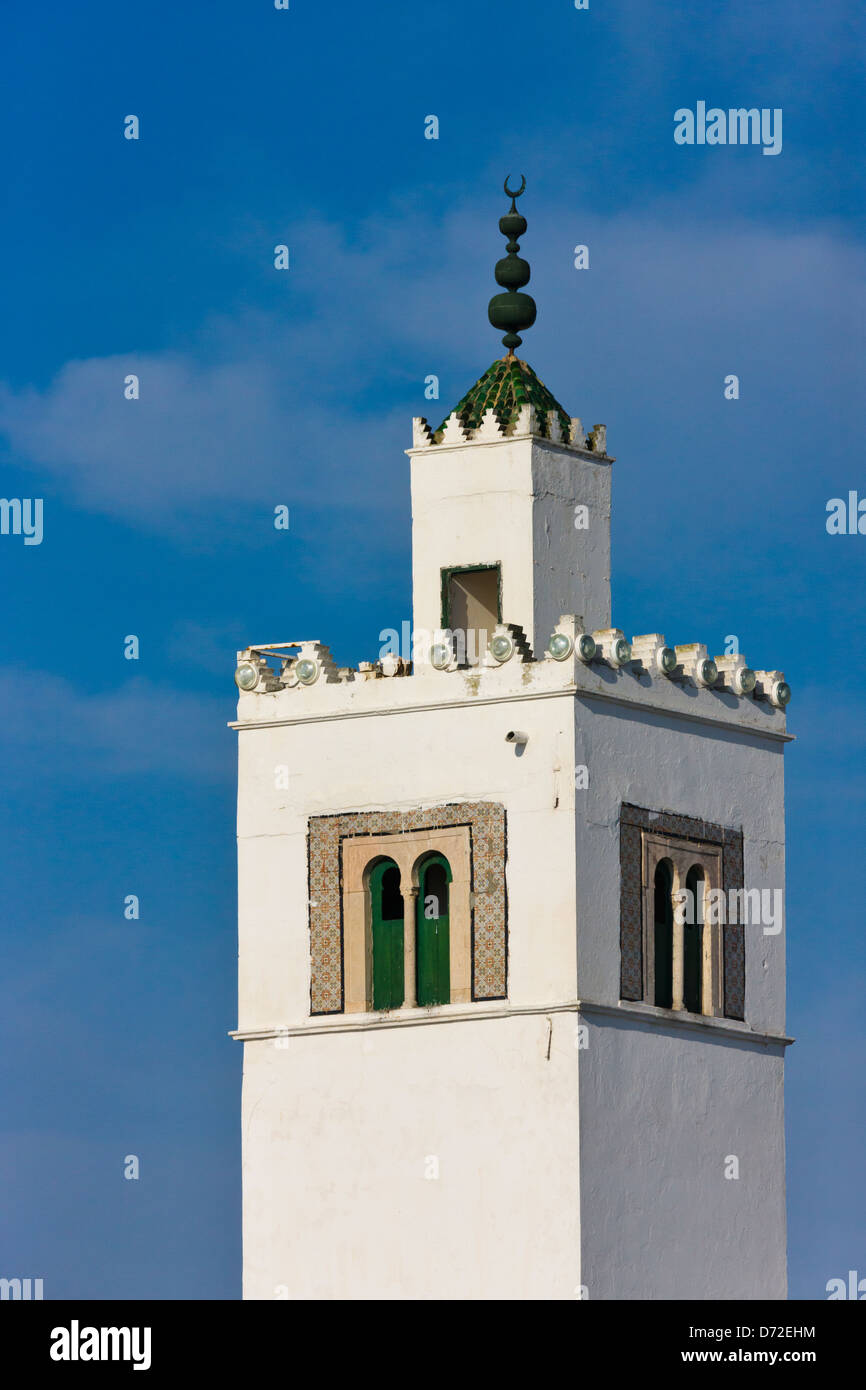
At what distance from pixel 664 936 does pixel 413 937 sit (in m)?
2.30

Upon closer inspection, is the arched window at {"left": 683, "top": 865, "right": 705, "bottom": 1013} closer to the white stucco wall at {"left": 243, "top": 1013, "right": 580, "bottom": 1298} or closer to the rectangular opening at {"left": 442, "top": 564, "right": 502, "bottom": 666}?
the white stucco wall at {"left": 243, "top": 1013, "right": 580, "bottom": 1298}

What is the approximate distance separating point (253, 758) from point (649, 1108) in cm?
491

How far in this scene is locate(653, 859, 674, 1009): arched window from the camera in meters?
52.0

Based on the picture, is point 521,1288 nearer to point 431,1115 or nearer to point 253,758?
point 431,1115

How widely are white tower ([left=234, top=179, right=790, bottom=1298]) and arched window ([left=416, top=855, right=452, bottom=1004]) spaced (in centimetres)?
2

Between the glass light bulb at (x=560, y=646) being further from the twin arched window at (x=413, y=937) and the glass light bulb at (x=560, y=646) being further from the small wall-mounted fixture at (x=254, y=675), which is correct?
the small wall-mounted fixture at (x=254, y=675)

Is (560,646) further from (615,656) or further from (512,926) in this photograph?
(512,926)

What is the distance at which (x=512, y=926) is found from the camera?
168ft

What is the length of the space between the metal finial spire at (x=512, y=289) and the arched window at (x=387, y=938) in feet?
16.6

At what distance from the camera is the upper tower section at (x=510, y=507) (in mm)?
52156

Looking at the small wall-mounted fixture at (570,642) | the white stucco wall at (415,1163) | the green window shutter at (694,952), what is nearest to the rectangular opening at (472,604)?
the small wall-mounted fixture at (570,642)

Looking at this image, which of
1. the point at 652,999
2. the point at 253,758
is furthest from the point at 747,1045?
the point at 253,758

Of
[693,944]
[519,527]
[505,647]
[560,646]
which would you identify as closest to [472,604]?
[519,527]

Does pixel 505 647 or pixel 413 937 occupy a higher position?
pixel 505 647
